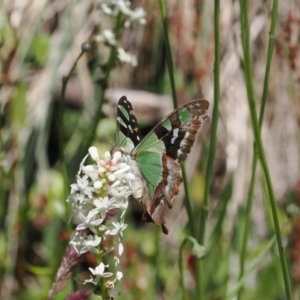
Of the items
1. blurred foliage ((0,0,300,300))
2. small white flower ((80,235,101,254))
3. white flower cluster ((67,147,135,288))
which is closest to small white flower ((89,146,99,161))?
white flower cluster ((67,147,135,288))

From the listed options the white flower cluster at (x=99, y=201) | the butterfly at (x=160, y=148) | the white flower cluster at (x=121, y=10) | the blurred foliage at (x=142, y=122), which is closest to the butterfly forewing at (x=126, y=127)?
the butterfly at (x=160, y=148)

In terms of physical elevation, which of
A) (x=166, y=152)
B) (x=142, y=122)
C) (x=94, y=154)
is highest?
(x=94, y=154)

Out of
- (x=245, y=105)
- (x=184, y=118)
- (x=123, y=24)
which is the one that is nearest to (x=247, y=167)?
(x=245, y=105)

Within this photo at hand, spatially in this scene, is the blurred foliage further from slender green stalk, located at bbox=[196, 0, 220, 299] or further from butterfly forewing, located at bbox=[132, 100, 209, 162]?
butterfly forewing, located at bbox=[132, 100, 209, 162]

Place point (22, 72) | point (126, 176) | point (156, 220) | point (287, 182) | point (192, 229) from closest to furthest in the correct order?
point (126, 176) → point (156, 220) → point (192, 229) → point (22, 72) → point (287, 182)

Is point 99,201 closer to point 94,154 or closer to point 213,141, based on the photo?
point 94,154

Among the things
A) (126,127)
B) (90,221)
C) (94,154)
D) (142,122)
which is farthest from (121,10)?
(142,122)

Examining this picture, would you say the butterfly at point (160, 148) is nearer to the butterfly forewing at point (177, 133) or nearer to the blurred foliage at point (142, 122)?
the butterfly forewing at point (177, 133)

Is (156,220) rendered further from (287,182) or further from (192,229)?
(287,182)
